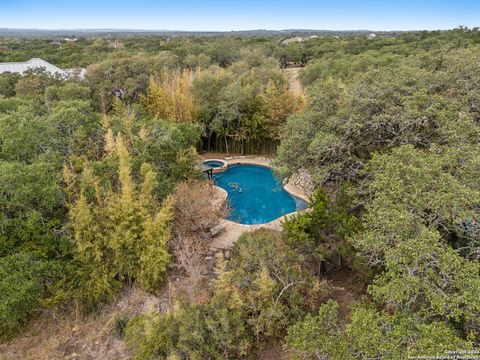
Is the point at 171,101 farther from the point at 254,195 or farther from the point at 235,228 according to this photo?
the point at 235,228

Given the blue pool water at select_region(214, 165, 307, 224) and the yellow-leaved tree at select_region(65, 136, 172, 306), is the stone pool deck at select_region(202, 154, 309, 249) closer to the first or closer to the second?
the blue pool water at select_region(214, 165, 307, 224)

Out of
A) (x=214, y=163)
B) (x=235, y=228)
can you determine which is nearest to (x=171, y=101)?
(x=214, y=163)

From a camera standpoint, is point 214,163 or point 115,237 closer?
point 115,237

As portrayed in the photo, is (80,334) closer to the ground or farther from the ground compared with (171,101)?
closer to the ground

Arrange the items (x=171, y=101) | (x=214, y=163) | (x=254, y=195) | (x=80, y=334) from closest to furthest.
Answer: (x=80, y=334)
(x=254, y=195)
(x=171, y=101)
(x=214, y=163)

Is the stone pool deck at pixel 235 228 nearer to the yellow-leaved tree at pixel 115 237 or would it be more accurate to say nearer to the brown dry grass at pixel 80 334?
the yellow-leaved tree at pixel 115 237

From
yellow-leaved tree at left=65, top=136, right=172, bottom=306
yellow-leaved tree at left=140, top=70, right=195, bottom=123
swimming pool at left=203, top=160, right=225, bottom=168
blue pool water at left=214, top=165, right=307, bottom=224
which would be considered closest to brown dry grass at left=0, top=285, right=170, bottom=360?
yellow-leaved tree at left=65, top=136, right=172, bottom=306

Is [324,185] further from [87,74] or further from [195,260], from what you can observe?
[87,74]

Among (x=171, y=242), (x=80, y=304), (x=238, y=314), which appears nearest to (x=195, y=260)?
(x=171, y=242)
